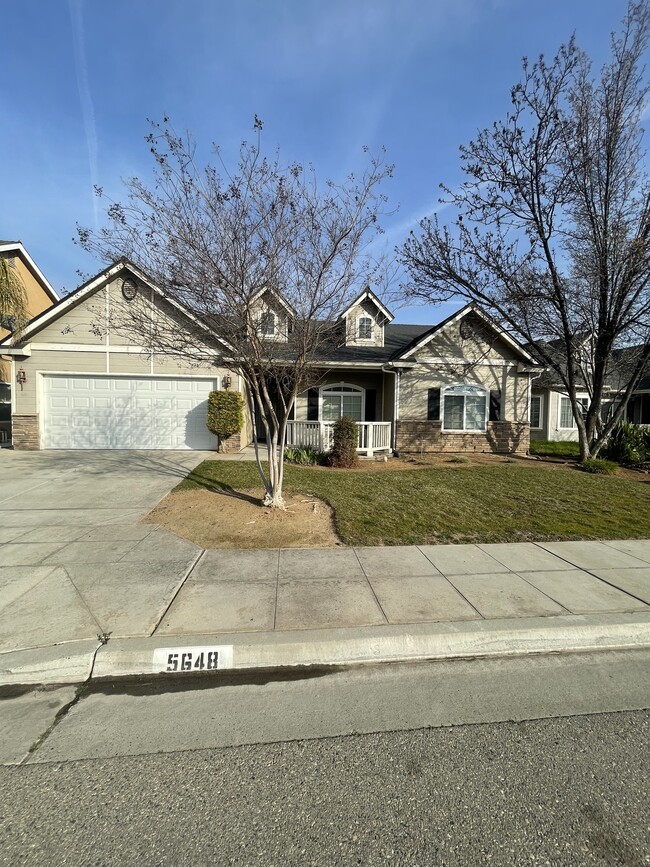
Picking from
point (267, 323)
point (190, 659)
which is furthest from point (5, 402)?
point (190, 659)

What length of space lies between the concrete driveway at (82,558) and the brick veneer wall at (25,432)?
3959 millimetres

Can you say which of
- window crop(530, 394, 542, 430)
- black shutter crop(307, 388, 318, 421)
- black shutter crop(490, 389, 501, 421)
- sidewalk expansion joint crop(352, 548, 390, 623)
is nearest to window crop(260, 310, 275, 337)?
sidewalk expansion joint crop(352, 548, 390, 623)

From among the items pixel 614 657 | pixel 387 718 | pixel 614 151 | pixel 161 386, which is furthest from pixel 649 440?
pixel 161 386

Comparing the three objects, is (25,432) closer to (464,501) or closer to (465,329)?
(464,501)

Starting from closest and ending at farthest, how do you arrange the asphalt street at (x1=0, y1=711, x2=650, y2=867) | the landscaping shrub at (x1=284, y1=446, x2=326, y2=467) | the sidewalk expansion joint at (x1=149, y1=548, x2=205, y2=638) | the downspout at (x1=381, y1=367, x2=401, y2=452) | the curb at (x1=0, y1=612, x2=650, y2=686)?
the asphalt street at (x1=0, y1=711, x2=650, y2=867) → the curb at (x1=0, y1=612, x2=650, y2=686) → the sidewalk expansion joint at (x1=149, y1=548, x2=205, y2=638) → the landscaping shrub at (x1=284, y1=446, x2=326, y2=467) → the downspout at (x1=381, y1=367, x2=401, y2=452)

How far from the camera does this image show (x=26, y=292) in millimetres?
16531

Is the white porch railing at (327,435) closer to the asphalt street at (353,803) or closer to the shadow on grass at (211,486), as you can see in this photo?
the shadow on grass at (211,486)

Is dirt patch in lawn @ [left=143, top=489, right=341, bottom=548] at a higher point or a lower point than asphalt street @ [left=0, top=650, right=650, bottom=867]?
higher

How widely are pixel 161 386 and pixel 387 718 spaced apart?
12.6m

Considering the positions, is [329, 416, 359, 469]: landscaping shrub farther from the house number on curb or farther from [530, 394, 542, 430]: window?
[530, 394, 542, 430]: window

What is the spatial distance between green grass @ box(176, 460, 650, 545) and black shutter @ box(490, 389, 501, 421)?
4.07 m

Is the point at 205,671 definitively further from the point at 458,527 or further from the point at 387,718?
the point at 458,527

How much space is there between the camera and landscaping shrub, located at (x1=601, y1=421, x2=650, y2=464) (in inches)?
526

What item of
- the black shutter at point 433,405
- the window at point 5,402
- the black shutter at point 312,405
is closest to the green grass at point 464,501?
the black shutter at point 433,405
